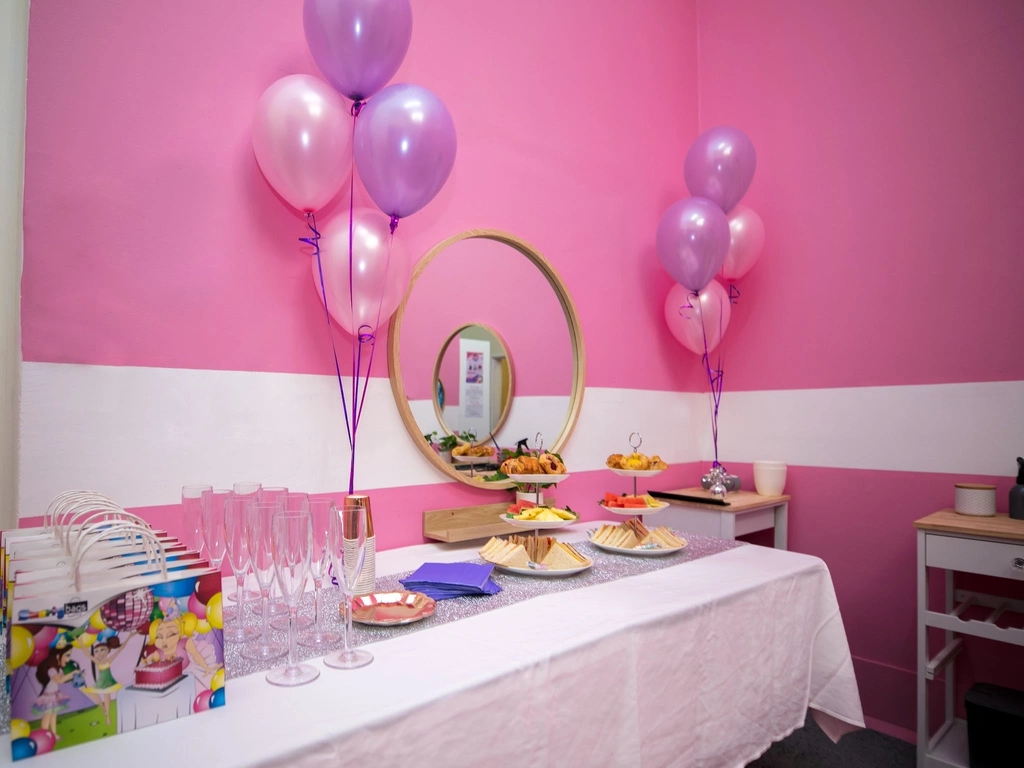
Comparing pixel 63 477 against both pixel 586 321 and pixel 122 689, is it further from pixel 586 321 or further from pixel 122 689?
pixel 586 321

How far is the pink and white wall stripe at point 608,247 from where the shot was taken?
144 cm

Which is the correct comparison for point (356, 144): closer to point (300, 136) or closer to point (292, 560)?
point (300, 136)

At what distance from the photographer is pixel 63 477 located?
4.52 feet

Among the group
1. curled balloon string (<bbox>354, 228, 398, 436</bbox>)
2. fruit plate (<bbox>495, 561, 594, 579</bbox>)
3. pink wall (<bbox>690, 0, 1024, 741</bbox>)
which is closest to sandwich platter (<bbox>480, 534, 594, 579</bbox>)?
fruit plate (<bbox>495, 561, 594, 579</bbox>)

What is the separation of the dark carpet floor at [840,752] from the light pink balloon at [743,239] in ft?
5.95

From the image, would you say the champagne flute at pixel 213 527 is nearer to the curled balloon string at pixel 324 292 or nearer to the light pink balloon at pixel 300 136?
the curled balloon string at pixel 324 292

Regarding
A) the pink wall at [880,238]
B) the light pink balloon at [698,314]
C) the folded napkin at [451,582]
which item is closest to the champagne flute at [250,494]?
the folded napkin at [451,582]

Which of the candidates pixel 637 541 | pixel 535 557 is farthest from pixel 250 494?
pixel 637 541

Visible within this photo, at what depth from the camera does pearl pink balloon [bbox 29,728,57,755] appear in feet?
2.48

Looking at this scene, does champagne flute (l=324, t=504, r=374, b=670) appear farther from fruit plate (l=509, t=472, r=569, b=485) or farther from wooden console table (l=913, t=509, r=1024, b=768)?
wooden console table (l=913, t=509, r=1024, b=768)

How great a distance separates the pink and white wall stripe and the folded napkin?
17.4 inches

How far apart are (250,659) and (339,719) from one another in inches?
10.3

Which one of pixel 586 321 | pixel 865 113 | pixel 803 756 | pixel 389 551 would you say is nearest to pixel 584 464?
pixel 586 321

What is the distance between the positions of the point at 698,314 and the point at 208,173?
1.88 m
